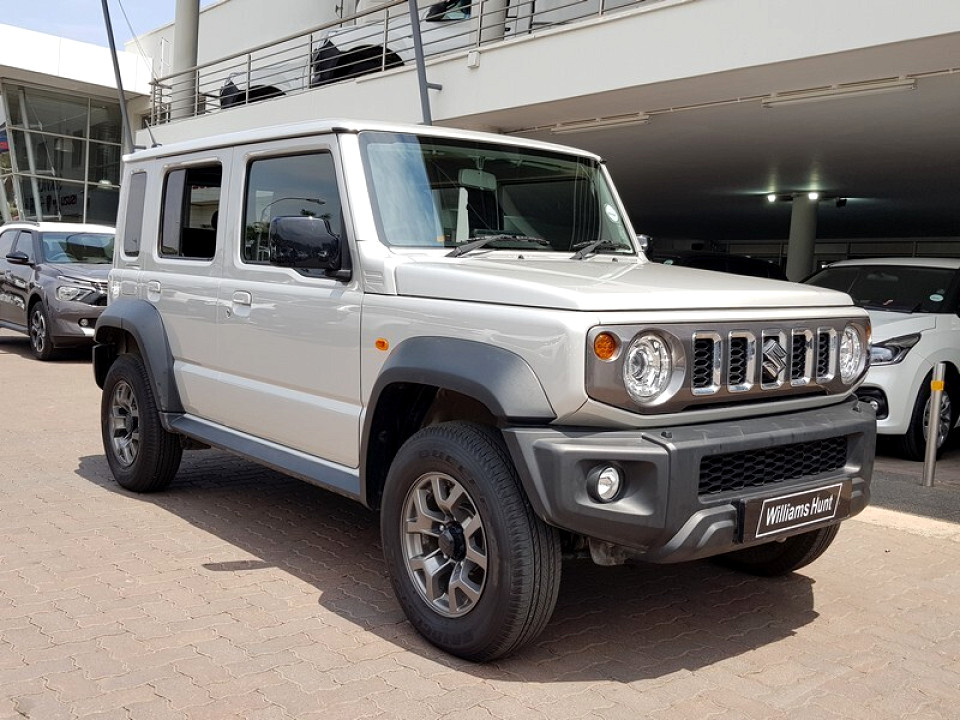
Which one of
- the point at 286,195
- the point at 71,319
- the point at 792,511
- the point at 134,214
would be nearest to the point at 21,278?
the point at 71,319

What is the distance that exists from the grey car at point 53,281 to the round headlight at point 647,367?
10.5 meters

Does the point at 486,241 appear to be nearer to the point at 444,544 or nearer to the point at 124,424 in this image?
the point at 444,544

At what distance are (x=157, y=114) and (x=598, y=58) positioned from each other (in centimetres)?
1322

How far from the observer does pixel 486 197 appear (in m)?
4.45

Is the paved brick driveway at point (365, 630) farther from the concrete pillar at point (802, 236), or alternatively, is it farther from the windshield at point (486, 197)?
the concrete pillar at point (802, 236)

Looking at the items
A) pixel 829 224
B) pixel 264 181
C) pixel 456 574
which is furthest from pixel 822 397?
pixel 829 224

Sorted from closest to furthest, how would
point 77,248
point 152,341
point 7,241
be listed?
point 152,341
point 77,248
point 7,241

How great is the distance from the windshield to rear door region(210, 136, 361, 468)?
23 cm

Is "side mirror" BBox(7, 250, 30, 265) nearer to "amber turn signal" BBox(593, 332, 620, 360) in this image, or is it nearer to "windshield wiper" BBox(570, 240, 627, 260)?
"windshield wiper" BBox(570, 240, 627, 260)

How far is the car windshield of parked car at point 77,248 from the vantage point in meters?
13.1

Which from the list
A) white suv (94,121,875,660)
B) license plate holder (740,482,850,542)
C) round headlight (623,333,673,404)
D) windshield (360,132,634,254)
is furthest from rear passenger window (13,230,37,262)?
license plate holder (740,482,850,542)

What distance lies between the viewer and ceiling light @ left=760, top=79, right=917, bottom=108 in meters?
8.98

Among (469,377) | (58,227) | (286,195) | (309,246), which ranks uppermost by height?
(58,227)

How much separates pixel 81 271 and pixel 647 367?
36.4 ft
